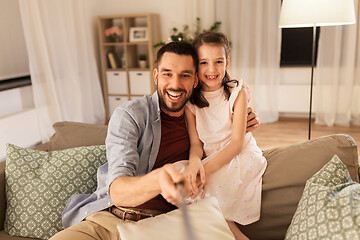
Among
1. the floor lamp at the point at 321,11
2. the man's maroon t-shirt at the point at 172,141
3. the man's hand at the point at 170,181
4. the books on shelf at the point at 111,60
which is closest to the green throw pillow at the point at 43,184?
the man's maroon t-shirt at the point at 172,141

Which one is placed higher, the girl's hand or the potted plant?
the potted plant

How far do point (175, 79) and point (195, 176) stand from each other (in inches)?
17.0

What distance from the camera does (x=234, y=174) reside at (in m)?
1.49

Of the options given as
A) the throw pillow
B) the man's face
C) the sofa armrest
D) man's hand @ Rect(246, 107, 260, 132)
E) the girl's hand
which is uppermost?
the man's face

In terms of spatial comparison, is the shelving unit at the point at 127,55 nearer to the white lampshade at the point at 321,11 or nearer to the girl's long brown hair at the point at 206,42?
the white lampshade at the point at 321,11

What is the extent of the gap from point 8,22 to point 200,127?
116 inches

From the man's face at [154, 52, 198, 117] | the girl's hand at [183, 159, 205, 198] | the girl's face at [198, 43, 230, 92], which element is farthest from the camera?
the girl's face at [198, 43, 230, 92]

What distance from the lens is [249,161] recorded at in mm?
1526

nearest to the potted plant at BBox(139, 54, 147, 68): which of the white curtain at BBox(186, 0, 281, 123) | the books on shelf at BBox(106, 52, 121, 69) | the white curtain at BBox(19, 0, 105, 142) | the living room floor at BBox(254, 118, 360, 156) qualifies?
the books on shelf at BBox(106, 52, 121, 69)

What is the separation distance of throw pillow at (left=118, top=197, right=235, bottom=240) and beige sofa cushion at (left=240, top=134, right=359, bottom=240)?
366 mm

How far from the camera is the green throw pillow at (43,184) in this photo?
1.60 metres

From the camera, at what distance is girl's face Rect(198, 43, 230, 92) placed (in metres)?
1.57

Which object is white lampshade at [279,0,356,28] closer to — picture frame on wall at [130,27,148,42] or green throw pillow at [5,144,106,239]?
green throw pillow at [5,144,106,239]

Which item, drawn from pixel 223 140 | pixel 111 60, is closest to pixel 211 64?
pixel 223 140
